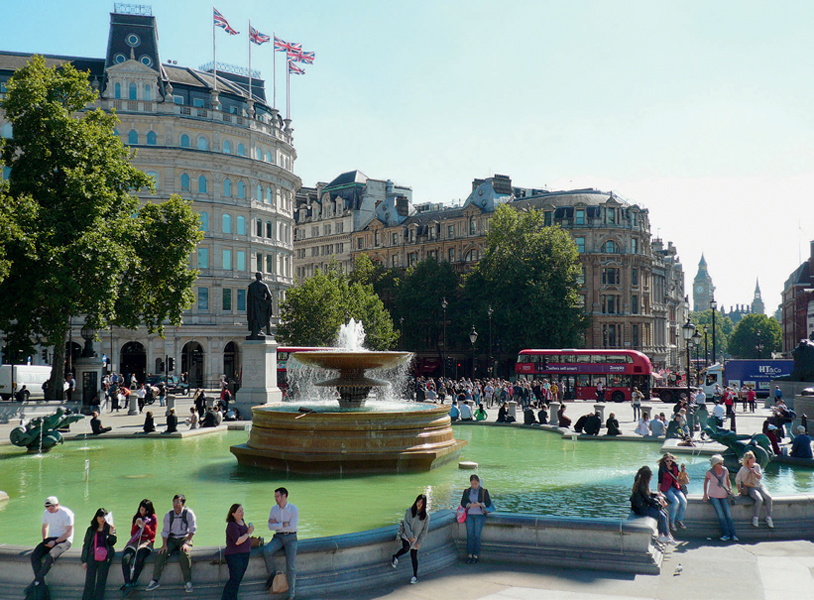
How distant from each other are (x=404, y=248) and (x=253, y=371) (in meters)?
55.2

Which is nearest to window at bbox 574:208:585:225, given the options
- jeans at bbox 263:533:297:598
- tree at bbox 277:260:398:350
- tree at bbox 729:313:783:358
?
tree at bbox 277:260:398:350

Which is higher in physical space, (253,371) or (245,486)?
(253,371)

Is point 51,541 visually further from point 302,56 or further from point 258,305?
Answer: point 302,56

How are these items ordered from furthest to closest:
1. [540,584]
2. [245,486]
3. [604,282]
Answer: [604,282] < [245,486] < [540,584]

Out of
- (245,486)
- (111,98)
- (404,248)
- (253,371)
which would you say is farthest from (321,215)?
(245,486)

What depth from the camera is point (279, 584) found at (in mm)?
8562

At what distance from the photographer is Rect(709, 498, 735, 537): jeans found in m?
11.1

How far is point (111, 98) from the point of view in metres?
52.9

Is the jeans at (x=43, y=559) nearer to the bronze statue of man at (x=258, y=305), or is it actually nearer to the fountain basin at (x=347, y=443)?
the fountain basin at (x=347, y=443)

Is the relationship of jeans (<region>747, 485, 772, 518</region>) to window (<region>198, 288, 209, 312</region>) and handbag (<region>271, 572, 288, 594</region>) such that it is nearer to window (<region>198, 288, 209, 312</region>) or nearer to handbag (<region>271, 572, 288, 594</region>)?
handbag (<region>271, 572, 288, 594</region>)

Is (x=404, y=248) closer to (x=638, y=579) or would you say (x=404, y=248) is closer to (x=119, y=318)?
(x=119, y=318)

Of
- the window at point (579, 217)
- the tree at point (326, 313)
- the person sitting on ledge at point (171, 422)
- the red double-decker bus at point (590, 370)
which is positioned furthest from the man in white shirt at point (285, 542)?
the window at point (579, 217)

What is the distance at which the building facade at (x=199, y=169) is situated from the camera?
175 ft

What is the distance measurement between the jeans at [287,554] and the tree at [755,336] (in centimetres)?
13500
